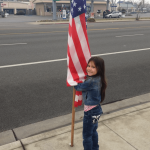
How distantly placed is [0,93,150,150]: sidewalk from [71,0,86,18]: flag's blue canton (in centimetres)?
207

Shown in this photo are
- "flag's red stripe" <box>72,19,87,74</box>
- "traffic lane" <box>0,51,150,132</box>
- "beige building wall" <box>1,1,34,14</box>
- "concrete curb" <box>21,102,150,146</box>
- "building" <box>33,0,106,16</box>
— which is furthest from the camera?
"beige building wall" <box>1,1,34,14</box>

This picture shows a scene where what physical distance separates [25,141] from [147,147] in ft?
6.73

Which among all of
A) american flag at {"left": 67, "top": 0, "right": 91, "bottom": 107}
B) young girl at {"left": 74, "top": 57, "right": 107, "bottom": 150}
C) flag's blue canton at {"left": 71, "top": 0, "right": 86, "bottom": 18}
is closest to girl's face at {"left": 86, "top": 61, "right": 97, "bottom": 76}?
young girl at {"left": 74, "top": 57, "right": 107, "bottom": 150}

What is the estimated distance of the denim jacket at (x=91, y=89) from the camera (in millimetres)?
2756

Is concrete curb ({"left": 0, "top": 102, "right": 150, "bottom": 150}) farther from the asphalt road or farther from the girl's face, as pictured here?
the girl's face

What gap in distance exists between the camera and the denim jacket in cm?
276

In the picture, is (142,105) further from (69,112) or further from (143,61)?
(143,61)

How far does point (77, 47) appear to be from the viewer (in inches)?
119

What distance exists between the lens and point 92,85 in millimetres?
2756

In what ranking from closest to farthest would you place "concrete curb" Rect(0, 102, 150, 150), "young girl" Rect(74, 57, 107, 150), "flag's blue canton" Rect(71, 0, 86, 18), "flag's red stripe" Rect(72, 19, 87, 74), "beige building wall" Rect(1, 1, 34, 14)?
"young girl" Rect(74, 57, 107, 150), "flag's blue canton" Rect(71, 0, 86, 18), "flag's red stripe" Rect(72, 19, 87, 74), "concrete curb" Rect(0, 102, 150, 150), "beige building wall" Rect(1, 1, 34, 14)

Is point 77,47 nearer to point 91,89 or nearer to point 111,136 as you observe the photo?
point 91,89

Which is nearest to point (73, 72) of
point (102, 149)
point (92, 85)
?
point (92, 85)

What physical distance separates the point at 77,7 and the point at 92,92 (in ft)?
4.00

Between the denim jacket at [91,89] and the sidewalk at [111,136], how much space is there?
3.23 ft
